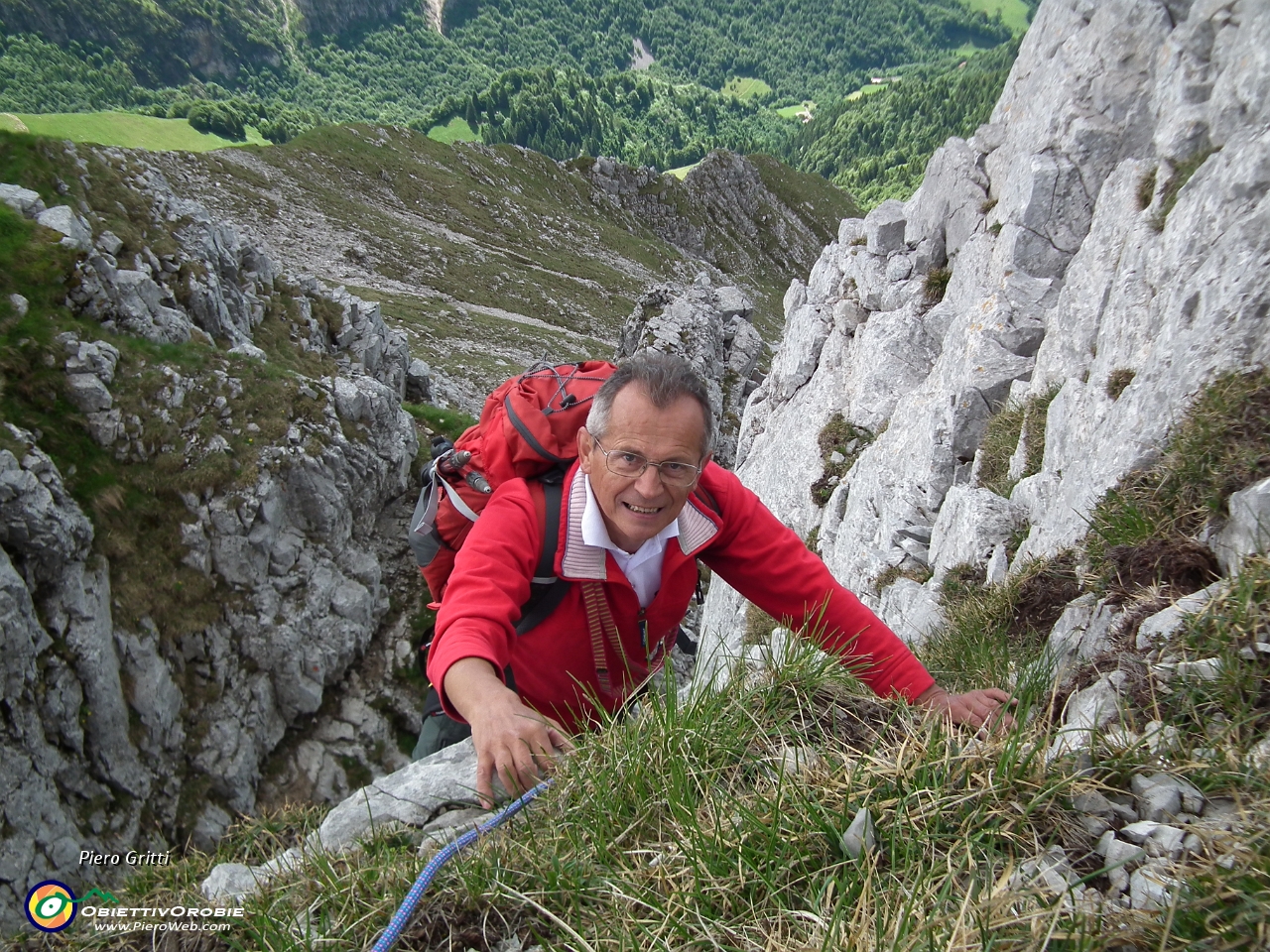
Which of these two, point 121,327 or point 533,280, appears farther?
point 533,280

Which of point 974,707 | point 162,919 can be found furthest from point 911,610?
point 162,919

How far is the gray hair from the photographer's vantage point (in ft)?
14.9

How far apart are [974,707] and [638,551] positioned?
2328 mm

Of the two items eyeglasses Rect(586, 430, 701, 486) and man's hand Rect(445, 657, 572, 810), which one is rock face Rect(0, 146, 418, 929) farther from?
eyeglasses Rect(586, 430, 701, 486)

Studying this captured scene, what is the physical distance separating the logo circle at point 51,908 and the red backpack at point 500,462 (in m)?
2.86

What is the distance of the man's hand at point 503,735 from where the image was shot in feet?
11.4

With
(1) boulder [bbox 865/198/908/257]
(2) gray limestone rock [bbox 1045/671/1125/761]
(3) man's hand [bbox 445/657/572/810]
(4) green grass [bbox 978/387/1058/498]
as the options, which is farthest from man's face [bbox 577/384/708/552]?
(1) boulder [bbox 865/198/908/257]

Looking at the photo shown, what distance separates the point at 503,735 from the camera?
3516mm

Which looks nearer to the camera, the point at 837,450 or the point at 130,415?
the point at 837,450

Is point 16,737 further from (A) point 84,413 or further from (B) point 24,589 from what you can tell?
(A) point 84,413

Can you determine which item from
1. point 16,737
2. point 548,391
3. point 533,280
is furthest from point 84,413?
point 533,280

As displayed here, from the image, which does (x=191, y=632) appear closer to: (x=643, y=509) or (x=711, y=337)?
(x=643, y=509)

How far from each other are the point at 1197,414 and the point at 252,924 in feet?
24.1

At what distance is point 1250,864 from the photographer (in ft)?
7.29
